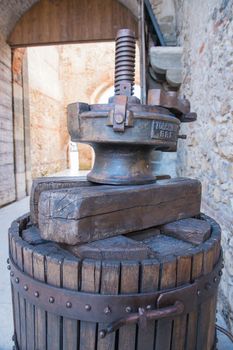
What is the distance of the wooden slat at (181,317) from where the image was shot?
2.66ft

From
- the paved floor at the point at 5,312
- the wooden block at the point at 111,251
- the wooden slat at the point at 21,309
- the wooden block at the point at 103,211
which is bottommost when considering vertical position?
the paved floor at the point at 5,312

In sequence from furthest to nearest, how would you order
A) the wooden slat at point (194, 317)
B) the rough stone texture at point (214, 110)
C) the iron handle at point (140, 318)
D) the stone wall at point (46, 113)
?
the stone wall at point (46, 113)
the rough stone texture at point (214, 110)
the wooden slat at point (194, 317)
the iron handle at point (140, 318)

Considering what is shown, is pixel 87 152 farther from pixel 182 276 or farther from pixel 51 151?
pixel 182 276

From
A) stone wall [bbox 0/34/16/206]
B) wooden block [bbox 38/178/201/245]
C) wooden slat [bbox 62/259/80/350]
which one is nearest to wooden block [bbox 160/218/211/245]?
wooden block [bbox 38/178/201/245]

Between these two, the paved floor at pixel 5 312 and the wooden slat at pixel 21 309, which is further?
the paved floor at pixel 5 312

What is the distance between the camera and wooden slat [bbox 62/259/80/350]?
0.77 metres

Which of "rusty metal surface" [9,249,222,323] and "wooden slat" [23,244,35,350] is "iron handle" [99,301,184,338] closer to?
"rusty metal surface" [9,249,222,323]

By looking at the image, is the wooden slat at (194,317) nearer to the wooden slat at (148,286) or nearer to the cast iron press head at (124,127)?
the wooden slat at (148,286)

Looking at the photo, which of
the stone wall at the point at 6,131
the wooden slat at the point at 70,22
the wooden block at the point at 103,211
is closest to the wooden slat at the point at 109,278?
the wooden block at the point at 103,211

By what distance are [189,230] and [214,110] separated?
55.0 inches

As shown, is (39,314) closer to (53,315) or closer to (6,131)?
(53,315)

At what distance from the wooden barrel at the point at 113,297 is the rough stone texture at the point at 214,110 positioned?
1058 millimetres

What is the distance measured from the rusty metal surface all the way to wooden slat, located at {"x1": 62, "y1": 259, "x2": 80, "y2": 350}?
0.06 ft

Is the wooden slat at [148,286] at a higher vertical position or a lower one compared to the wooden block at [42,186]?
lower
